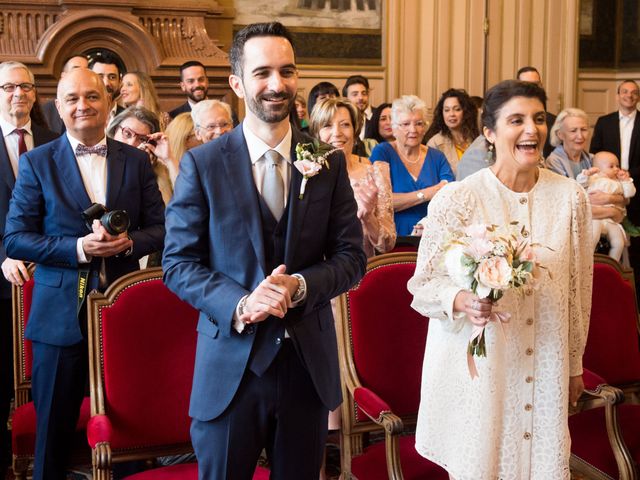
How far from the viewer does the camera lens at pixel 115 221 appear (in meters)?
2.98

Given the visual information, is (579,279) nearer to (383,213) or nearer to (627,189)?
(383,213)

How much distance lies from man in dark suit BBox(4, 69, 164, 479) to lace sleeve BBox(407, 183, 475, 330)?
1122 mm

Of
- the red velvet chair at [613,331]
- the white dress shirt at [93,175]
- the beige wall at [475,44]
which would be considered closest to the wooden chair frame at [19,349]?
the white dress shirt at [93,175]

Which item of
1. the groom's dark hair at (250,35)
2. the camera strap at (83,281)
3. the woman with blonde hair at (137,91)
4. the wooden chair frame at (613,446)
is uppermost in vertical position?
the groom's dark hair at (250,35)

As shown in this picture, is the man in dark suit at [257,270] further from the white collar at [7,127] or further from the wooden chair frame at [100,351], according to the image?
the white collar at [7,127]

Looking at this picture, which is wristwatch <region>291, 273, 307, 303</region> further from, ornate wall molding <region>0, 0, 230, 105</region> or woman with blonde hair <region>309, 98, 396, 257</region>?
ornate wall molding <region>0, 0, 230, 105</region>

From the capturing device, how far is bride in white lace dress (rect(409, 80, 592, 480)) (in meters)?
2.52

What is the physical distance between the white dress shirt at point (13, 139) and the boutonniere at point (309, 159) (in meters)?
2.47

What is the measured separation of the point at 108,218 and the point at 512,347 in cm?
141

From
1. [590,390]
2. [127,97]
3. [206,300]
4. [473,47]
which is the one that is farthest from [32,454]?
[473,47]

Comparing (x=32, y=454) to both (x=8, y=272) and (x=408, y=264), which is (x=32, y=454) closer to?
(x=8, y=272)

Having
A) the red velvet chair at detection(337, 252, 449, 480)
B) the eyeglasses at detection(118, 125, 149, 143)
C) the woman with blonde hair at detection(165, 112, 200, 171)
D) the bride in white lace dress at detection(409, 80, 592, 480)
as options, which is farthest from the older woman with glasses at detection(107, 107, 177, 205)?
the bride in white lace dress at detection(409, 80, 592, 480)

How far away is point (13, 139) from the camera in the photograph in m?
4.31

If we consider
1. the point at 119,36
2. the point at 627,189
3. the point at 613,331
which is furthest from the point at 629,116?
the point at 613,331
